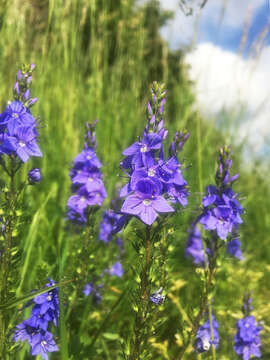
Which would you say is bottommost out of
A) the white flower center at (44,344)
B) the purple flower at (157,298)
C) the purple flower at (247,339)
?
the white flower center at (44,344)

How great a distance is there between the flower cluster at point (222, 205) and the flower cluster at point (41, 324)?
882 mm

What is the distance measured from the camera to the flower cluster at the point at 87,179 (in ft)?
8.55

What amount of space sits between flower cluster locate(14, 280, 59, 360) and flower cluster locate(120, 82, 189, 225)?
2.04 feet

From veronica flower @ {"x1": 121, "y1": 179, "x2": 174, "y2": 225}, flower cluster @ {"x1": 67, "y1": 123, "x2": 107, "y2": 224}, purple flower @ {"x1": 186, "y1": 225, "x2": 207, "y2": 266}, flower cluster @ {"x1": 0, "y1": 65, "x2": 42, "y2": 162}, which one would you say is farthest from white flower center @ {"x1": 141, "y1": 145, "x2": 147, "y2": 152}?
purple flower @ {"x1": 186, "y1": 225, "x2": 207, "y2": 266}

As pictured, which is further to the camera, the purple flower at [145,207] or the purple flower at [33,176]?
the purple flower at [33,176]

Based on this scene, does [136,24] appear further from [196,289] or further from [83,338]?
[83,338]

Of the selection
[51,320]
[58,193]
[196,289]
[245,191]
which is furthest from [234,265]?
[51,320]

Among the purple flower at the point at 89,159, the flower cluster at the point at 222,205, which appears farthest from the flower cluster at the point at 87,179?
the flower cluster at the point at 222,205

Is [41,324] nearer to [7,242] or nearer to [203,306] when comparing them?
[7,242]

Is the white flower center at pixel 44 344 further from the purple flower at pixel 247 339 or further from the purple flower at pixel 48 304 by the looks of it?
the purple flower at pixel 247 339

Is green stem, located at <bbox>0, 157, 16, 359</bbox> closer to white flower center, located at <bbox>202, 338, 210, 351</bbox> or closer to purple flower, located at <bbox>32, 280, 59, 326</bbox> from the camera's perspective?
purple flower, located at <bbox>32, 280, 59, 326</bbox>

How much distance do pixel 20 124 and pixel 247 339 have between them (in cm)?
194

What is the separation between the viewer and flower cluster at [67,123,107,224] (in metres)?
2.61

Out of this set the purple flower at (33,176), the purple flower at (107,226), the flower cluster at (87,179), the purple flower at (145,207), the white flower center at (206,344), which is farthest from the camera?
the purple flower at (107,226)
